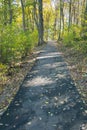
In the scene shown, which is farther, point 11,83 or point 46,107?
point 11,83

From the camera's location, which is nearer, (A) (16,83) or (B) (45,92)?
(B) (45,92)

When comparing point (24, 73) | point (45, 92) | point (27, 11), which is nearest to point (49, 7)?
point (27, 11)

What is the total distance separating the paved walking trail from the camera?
6.53 m

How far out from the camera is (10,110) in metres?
7.74

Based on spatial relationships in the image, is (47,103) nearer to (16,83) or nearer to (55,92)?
(55,92)

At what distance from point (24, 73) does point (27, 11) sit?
29192mm

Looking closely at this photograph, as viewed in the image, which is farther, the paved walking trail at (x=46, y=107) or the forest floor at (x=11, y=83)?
the forest floor at (x=11, y=83)

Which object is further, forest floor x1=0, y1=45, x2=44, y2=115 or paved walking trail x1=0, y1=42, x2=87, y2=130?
forest floor x1=0, y1=45, x2=44, y2=115

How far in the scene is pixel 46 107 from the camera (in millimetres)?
7730

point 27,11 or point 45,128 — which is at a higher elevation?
point 27,11

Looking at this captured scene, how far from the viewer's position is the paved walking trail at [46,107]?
21.4ft

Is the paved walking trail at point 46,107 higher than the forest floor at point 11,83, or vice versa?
the paved walking trail at point 46,107

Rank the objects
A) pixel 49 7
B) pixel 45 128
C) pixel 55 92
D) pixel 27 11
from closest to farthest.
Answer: pixel 45 128 < pixel 55 92 < pixel 27 11 < pixel 49 7

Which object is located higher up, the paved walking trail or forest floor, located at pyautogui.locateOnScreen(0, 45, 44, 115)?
the paved walking trail
